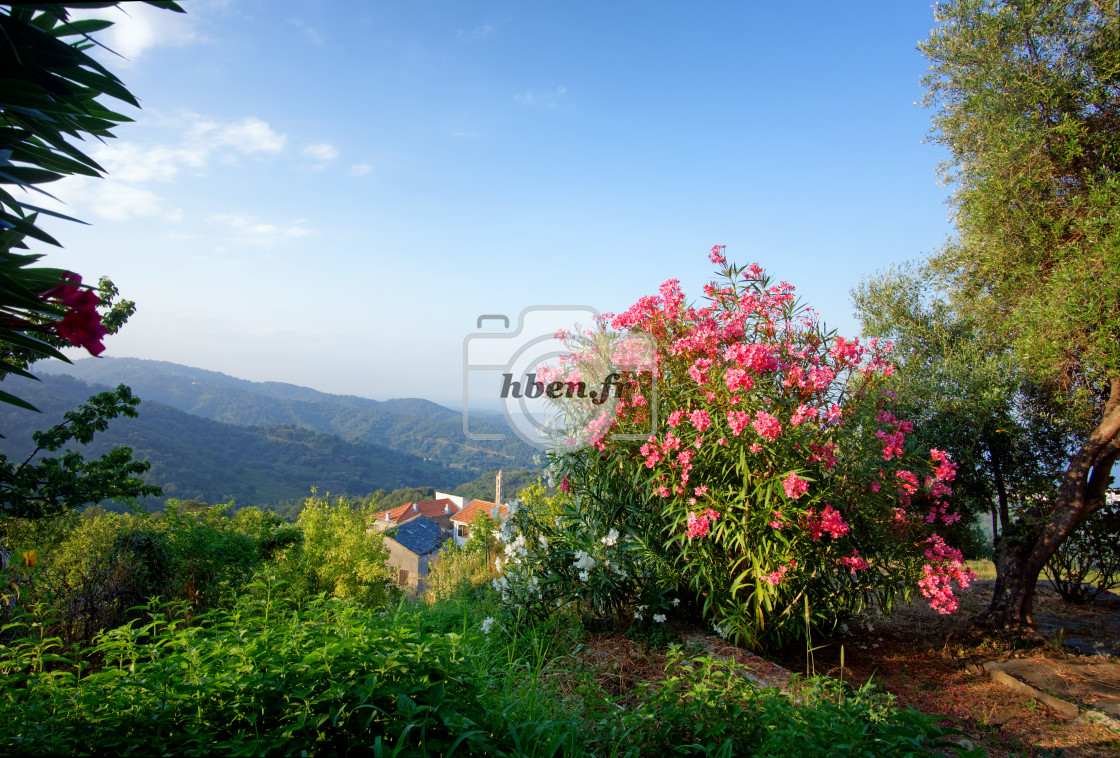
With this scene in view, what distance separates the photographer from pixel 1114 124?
16.8 feet

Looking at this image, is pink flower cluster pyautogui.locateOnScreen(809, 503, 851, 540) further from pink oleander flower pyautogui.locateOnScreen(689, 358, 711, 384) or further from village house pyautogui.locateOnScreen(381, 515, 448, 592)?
village house pyautogui.locateOnScreen(381, 515, 448, 592)

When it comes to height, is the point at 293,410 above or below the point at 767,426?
below

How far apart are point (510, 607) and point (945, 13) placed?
803cm

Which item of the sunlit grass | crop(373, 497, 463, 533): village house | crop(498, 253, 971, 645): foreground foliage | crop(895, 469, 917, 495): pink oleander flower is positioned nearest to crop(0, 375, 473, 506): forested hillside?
crop(373, 497, 463, 533): village house

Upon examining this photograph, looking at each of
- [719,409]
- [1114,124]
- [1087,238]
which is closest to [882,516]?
[719,409]

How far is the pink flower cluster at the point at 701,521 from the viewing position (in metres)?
3.54

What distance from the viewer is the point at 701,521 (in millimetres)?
3535

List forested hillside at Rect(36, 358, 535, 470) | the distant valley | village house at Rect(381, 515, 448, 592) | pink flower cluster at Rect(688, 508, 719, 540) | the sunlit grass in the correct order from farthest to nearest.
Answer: forested hillside at Rect(36, 358, 535, 470), the distant valley, village house at Rect(381, 515, 448, 592), the sunlit grass, pink flower cluster at Rect(688, 508, 719, 540)

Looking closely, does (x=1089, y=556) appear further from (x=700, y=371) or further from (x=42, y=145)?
(x=42, y=145)

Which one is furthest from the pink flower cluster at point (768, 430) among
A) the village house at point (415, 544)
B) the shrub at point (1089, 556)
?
the village house at point (415, 544)

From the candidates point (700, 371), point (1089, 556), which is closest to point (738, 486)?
point (700, 371)

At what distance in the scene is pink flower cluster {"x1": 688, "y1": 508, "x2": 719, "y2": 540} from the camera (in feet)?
11.6

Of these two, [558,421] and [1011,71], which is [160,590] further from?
[1011,71]

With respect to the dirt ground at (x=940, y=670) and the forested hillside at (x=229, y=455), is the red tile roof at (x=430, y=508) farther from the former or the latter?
the dirt ground at (x=940, y=670)
